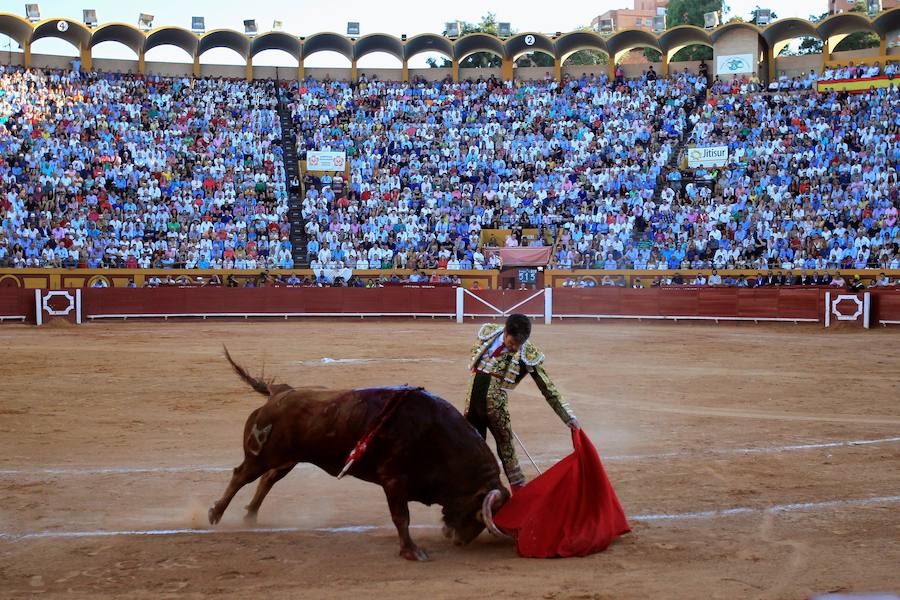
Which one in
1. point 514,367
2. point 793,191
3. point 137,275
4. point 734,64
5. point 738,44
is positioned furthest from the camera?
point 738,44

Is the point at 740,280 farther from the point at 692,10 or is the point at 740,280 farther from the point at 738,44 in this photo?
the point at 692,10

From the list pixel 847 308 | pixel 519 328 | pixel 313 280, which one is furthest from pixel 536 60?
pixel 519 328

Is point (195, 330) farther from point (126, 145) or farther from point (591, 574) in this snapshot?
point (591, 574)

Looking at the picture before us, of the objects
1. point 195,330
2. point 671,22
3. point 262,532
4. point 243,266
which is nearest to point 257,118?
point 243,266

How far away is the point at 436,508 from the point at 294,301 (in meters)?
18.6

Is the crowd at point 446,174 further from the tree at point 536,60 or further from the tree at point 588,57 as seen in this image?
the tree at point 588,57

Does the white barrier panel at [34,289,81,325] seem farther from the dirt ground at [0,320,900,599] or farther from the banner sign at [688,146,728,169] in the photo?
the banner sign at [688,146,728,169]

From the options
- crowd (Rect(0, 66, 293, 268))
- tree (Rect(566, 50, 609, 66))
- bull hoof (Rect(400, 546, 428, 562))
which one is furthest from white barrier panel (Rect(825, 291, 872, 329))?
tree (Rect(566, 50, 609, 66))

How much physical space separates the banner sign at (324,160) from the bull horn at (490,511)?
25.7m

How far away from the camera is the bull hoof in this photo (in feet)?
15.4

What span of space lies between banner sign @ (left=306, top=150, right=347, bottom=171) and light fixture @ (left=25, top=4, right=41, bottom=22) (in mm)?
11826

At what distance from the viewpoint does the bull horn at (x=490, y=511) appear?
4770 millimetres

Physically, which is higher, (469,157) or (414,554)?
(469,157)

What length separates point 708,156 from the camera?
2838cm
